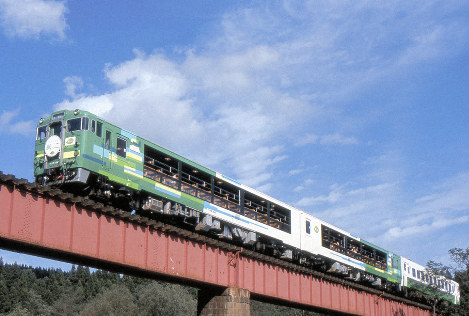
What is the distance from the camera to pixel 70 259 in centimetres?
2448

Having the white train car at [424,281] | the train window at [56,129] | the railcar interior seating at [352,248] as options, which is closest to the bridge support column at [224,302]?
the train window at [56,129]

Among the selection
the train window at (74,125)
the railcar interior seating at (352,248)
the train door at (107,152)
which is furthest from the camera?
the railcar interior seating at (352,248)

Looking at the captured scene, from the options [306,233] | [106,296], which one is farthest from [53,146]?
[106,296]

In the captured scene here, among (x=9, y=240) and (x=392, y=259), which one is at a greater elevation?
(x=392, y=259)

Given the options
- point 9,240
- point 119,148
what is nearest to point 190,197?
point 119,148

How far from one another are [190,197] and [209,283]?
496 cm

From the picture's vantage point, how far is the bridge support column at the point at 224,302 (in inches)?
1260

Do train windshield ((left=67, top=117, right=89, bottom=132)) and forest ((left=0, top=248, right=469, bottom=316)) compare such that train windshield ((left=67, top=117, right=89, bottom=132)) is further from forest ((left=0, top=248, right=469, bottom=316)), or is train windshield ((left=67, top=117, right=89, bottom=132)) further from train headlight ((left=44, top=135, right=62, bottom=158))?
forest ((left=0, top=248, right=469, bottom=316))

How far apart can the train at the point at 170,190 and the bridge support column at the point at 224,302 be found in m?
3.77

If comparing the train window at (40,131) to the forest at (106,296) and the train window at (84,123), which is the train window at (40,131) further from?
the forest at (106,296)

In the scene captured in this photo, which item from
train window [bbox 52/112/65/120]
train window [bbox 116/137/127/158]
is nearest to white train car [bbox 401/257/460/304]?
train window [bbox 116/137/127/158]

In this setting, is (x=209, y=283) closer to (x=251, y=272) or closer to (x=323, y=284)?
(x=251, y=272)

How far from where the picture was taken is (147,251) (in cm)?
2720

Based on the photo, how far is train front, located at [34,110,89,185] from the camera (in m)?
26.5
